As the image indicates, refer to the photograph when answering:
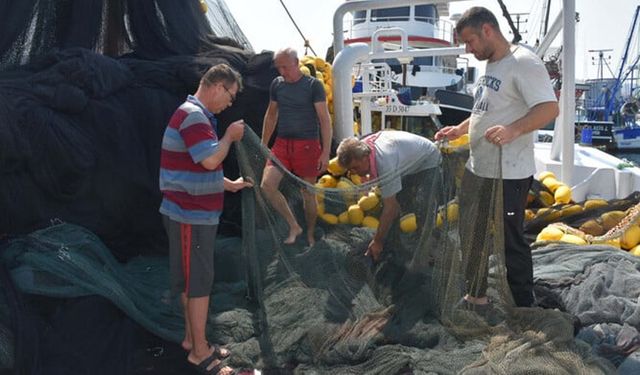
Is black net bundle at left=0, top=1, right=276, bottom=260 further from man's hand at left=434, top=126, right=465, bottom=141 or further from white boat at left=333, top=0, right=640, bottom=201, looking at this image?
man's hand at left=434, top=126, right=465, bottom=141

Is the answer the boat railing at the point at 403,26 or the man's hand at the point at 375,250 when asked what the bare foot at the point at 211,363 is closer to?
the man's hand at the point at 375,250

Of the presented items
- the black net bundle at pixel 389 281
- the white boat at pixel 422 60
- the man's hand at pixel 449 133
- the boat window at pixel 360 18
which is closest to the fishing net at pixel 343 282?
the black net bundle at pixel 389 281

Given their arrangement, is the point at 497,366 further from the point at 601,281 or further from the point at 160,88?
the point at 160,88

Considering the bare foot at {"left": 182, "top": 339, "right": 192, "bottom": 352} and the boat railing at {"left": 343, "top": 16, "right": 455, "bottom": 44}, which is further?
the boat railing at {"left": 343, "top": 16, "right": 455, "bottom": 44}

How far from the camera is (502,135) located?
10.9 ft

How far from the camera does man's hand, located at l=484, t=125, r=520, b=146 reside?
131 inches

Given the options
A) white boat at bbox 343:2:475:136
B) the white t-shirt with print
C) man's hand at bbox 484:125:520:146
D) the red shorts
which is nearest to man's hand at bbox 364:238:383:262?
the white t-shirt with print

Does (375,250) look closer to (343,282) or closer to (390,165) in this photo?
(343,282)

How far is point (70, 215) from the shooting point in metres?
4.53

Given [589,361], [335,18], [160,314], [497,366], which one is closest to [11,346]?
[160,314]

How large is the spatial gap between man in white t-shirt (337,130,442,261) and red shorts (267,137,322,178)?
102cm

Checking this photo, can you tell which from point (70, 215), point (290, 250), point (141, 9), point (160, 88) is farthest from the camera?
point (141, 9)

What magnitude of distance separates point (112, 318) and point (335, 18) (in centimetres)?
523

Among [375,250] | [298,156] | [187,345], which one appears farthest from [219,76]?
[298,156]
